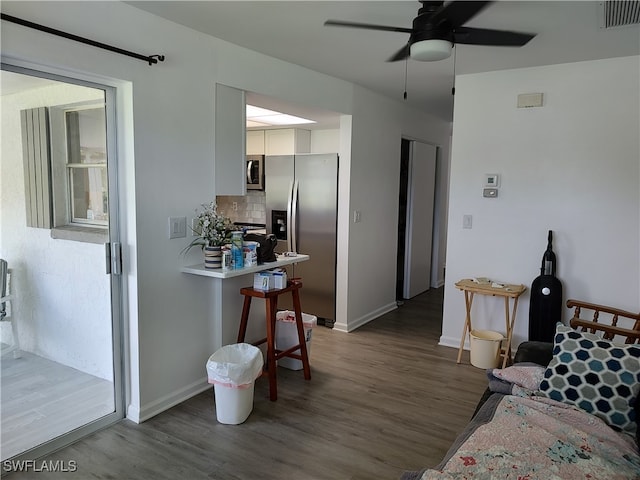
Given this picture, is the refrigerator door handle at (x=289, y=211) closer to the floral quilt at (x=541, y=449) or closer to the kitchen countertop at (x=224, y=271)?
the kitchen countertop at (x=224, y=271)

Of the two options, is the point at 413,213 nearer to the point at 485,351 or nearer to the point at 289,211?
the point at 289,211

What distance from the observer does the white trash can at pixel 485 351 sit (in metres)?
3.70

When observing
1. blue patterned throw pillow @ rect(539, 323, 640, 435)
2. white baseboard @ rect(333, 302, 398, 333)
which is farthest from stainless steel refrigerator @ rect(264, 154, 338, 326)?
blue patterned throw pillow @ rect(539, 323, 640, 435)

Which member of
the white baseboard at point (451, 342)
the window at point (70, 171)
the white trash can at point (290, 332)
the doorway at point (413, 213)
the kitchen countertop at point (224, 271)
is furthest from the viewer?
the doorway at point (413, 213)

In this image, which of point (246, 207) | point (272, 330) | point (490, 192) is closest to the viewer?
point (272, 330)

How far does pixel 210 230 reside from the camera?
298 centimetres

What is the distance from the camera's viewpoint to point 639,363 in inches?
79.4

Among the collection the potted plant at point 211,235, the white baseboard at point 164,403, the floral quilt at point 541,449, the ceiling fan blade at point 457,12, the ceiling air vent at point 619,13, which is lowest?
the white baseboard at point 164,403

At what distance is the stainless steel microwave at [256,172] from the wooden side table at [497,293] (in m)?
2.61

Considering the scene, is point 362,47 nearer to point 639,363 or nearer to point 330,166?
point 330,166

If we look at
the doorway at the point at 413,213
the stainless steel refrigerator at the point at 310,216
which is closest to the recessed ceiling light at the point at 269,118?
the stainless steel refrigerator at the point at 310,216

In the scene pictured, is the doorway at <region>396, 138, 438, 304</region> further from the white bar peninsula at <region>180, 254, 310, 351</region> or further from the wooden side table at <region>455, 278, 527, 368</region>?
the white bar peninsula at <region>180, 254, 310, 351</region>

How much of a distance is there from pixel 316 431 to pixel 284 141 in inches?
147

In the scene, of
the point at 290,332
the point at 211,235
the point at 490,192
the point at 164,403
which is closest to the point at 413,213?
the point at 490,192
